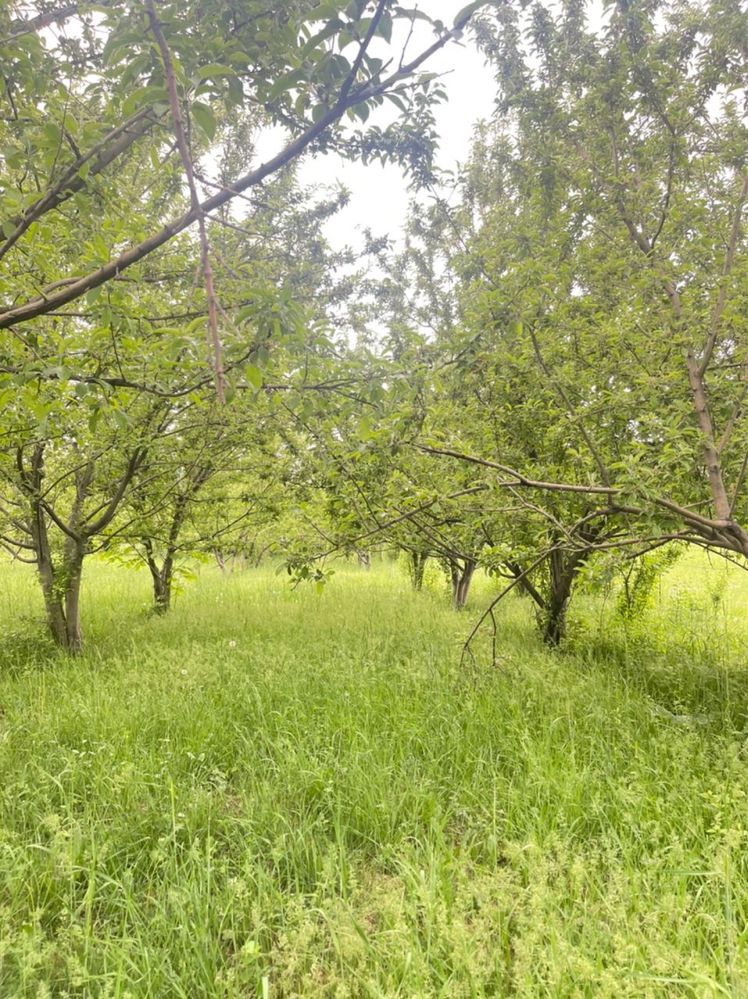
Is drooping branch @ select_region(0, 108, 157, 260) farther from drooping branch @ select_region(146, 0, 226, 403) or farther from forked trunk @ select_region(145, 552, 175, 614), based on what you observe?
forked trunk @ select_region(145, 552, 175, 614)

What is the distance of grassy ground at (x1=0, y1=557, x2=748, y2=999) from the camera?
1674 mm

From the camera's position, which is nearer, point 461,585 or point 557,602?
point 557,602

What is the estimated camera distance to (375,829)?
2.32 m

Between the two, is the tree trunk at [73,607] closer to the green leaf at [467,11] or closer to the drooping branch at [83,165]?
the drooping branch at [83,165]

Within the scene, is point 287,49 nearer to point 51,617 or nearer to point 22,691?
point 22,691

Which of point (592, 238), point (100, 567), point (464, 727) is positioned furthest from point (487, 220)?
point (100, 567)

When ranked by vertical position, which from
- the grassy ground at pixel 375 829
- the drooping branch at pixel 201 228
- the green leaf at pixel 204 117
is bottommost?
the grassy ground at pixel 375 829

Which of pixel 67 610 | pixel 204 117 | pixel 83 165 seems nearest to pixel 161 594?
pixel 67 610

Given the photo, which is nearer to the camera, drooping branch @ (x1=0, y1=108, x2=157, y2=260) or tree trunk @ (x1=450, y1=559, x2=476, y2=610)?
drooping branch @ (x1=0, y1=108, x2=157, y2=260)

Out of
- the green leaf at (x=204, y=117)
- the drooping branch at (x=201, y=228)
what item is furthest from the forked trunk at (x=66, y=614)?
the drooping branch at (x=201, y=228)

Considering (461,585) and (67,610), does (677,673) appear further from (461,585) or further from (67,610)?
(67,610)

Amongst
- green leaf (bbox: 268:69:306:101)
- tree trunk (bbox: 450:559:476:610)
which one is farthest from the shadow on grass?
green leaf (bbox: 268:69:306:101)

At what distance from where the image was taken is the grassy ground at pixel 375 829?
1.67 m

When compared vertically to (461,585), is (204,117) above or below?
above
